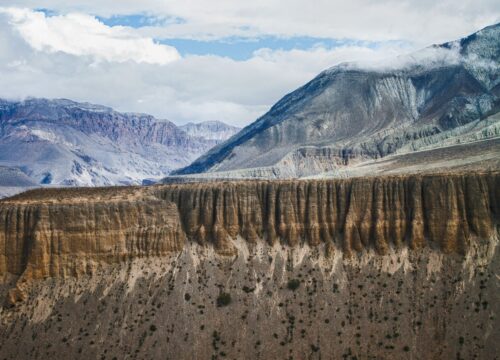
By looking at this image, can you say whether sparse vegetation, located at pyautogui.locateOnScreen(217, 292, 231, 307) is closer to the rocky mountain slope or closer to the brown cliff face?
the rocky mountain slope

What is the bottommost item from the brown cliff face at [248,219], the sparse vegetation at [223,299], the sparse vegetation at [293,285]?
the sparse vegetation at [223,299]

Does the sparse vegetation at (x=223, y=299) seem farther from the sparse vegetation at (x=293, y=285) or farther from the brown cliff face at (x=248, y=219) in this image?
the sparse vegetation at (x=293, y=285)

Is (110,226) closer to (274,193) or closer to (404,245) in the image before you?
(274,193)

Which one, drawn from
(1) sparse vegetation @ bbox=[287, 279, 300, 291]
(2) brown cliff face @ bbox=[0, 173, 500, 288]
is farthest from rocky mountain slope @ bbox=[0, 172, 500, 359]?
(1) sparse vegetation @ bbox=[287, 279, 300, 291]

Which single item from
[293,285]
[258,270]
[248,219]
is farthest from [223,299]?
[248,219]

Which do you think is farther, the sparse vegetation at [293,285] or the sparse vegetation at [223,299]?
the sparse vegetation at [293,285]

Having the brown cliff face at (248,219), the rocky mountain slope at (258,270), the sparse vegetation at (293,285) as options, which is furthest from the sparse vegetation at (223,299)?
the sparse vegetation at (293,285)

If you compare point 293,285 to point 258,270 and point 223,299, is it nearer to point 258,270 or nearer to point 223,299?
point 258,270
